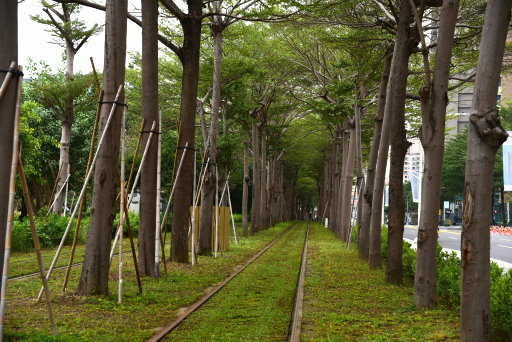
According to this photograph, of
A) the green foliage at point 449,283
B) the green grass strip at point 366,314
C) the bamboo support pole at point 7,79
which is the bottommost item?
the green grass strip at point 366,314

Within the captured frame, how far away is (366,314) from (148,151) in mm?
5733

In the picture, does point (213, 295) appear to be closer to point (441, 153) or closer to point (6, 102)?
point (441, 153)

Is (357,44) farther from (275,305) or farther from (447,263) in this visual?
(275,305)

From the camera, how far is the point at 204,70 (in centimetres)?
2455

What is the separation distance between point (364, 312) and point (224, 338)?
2911mm

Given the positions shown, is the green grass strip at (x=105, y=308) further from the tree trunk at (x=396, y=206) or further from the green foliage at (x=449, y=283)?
the green foliage at (x=449, y=283)

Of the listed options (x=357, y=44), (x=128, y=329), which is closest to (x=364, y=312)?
(x=128, y=329)

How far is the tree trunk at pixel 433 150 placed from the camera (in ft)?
29.8

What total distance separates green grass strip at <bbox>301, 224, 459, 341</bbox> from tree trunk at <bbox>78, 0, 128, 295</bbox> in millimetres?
3258

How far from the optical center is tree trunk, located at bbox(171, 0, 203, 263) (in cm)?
1534

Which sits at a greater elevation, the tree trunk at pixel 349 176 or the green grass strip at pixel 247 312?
the tree trunk at pixel 349 176

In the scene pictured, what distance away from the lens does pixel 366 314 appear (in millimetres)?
9133

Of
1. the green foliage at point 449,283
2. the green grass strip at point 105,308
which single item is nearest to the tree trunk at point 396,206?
the green foliage at point 449,283

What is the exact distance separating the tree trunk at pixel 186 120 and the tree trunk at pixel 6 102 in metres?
8.80
